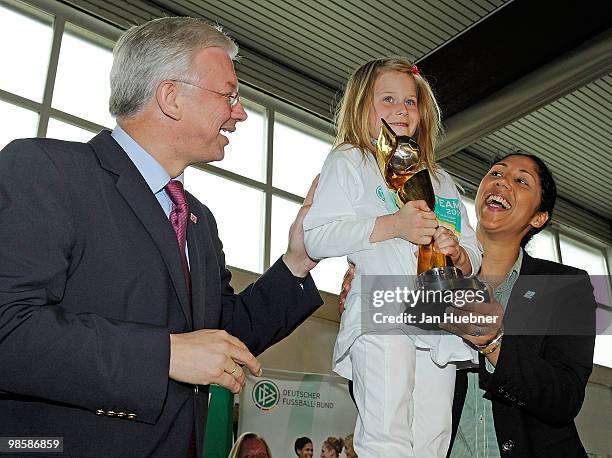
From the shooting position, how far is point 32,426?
132cm

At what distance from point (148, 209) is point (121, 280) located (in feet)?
0.61

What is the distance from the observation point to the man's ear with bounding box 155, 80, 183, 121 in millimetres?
1812

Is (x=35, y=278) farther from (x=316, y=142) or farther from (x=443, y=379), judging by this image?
(x=316, y=142)

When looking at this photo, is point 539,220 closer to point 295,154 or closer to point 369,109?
point 369,109

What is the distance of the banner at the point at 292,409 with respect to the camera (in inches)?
208

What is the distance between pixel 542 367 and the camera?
6.77 feet

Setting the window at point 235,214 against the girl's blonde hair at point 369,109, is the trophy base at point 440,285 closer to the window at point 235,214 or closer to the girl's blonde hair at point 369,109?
the girl's blonde hair at point 369,109

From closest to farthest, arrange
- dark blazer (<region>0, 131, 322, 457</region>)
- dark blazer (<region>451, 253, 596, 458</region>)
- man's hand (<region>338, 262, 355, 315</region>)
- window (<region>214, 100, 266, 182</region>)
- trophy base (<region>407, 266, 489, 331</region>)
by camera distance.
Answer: dark blazer (<region>0, 131, 322, 457</region>) → trophy base (<region>407, 266, 489, 331</region>) → dark blazer (<region>451, 253, 596, 458</region>) → man's hand (<region>338, 262, 355, 315</region>) → window (<region>214, 100, 266, 182</region>)

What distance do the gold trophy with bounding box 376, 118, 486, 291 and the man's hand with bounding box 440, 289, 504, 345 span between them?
0.05m

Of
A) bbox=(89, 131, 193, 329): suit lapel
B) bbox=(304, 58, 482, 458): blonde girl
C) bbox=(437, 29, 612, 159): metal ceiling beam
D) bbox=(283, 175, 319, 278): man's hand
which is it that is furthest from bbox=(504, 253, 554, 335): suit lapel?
bbox=(437, 29, 612, 159): metal ceiling beam

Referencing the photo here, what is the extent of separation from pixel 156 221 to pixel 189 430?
44cm

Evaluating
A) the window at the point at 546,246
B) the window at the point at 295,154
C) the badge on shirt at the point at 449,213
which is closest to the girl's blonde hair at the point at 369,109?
the badge on shirt at the point at 449,213

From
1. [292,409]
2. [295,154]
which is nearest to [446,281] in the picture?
[292,409]

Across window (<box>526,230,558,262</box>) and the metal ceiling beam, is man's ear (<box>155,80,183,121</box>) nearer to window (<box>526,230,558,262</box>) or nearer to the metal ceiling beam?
the metal ceiling beam
